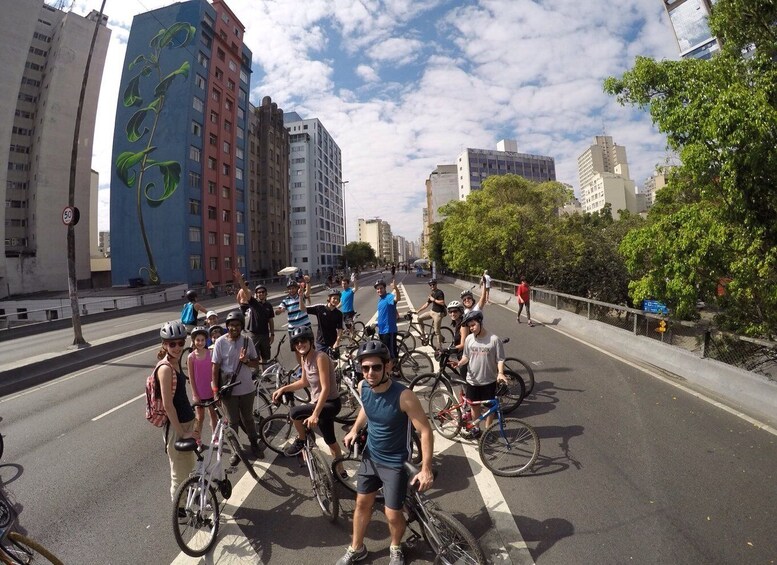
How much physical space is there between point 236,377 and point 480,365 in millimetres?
3324

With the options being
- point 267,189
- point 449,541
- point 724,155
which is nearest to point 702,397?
point 724,155

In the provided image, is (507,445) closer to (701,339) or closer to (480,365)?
(480,365)

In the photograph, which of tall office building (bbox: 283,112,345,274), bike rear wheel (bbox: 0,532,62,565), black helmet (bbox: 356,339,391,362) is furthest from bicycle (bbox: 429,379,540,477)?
tall office building (bbox: 283,112,345,274)

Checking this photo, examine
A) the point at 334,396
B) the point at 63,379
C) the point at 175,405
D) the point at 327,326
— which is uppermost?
the point at 327,326

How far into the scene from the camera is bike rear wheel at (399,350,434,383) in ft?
28.2

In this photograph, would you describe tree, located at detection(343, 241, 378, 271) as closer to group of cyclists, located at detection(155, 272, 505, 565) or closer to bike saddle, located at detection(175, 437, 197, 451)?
group of cyclists, located at detection(155, 272, 505, 565)

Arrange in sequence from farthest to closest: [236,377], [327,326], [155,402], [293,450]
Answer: [327,326] < [236,377] < [293,450] < [155,402]

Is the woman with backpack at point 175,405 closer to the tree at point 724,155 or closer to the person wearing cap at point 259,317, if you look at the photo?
the person wearing cap at point 259,317

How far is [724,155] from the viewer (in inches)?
231

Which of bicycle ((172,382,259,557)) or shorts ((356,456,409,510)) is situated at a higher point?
shorts ((356,456,409,510))

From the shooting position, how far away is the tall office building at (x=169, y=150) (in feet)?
136

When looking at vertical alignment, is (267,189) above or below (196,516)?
above

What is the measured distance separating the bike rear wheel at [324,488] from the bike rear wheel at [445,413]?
215 cm

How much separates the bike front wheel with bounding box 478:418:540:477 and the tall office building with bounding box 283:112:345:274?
86206 millimetres
